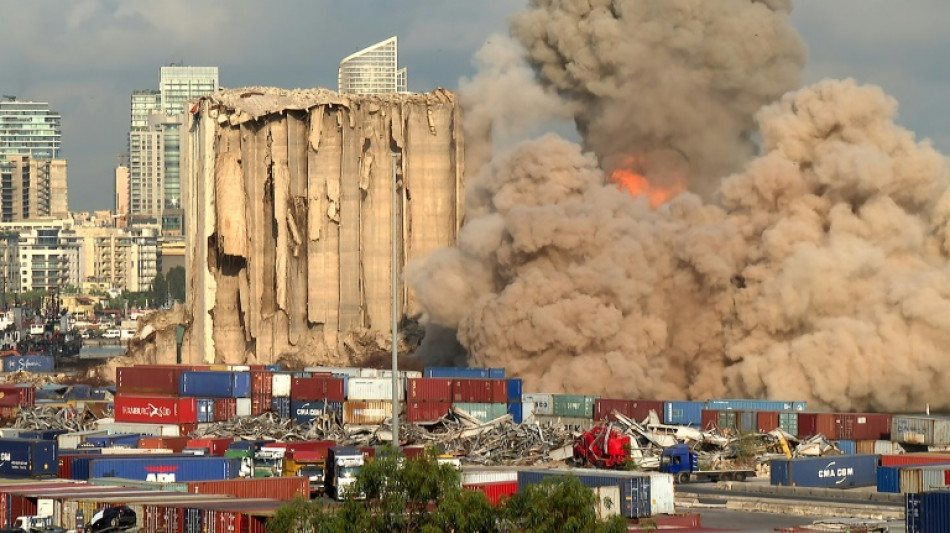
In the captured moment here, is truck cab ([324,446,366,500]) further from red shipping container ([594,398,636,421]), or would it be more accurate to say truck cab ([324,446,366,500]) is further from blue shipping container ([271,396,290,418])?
blue shipping container ([271,396,290,418])

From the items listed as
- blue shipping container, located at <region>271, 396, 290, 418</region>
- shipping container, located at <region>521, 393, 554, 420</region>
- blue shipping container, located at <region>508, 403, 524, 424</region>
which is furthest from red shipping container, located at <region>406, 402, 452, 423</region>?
blue shipping container, located at <region>271, 396, 290, 418</region>

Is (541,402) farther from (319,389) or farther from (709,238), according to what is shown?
(709,238)

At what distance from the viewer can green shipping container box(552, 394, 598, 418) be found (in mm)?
83250

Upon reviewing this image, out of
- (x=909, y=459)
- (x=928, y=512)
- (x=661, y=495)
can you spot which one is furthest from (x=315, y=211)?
(x=928, y=512)

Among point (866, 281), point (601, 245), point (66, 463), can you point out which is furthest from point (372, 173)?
point (66, 463)

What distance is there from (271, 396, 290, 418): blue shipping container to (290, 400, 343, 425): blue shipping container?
575 millimetres

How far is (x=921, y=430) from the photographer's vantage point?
240 feet

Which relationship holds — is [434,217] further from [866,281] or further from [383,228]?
[866,281]

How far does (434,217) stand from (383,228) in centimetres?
316

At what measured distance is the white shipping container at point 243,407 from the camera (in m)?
85.2

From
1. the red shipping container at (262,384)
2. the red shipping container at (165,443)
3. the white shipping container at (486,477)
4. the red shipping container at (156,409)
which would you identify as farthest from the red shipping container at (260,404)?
the white shipping container at (486,477)

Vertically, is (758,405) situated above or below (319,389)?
below

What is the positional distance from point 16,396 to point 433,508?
58.5m

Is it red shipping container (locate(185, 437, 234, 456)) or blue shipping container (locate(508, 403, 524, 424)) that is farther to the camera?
blue shipping container (locate(508, 403, 524, 424))
